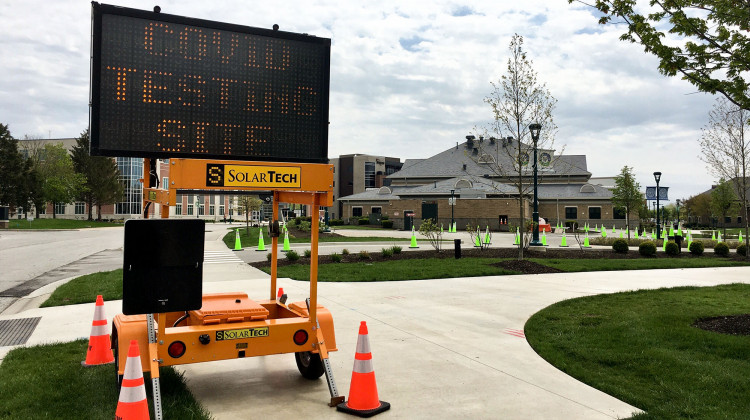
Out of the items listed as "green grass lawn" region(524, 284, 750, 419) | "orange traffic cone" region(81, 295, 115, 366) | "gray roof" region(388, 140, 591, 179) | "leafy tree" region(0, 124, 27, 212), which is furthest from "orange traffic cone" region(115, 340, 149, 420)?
"leafy tree" region(0, 124, 27, 212)

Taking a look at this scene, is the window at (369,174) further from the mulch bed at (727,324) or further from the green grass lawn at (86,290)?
the mulch bed at (727,324)

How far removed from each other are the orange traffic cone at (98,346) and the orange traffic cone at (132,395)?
9.13 ft

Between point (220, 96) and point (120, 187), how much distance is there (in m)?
80.0

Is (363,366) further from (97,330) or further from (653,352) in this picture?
(653,352)

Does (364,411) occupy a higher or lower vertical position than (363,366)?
lower

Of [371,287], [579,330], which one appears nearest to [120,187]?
[371,287]

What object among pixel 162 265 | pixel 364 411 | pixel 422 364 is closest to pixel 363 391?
pixel 364 411

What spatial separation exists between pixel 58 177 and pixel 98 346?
7613cm

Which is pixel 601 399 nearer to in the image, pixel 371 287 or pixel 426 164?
pixel 371 287

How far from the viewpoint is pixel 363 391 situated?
15.5ft

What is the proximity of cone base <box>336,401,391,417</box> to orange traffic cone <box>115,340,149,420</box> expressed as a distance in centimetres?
172

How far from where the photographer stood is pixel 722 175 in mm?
23641

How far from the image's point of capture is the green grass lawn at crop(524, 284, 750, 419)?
498cm

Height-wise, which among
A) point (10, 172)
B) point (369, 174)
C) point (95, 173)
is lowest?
point (10, 172)
